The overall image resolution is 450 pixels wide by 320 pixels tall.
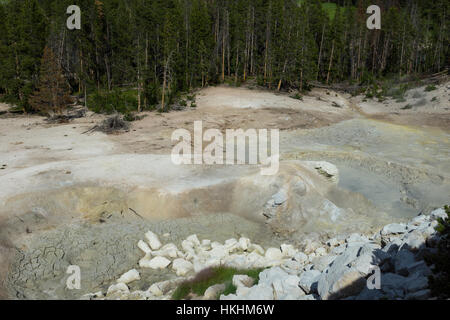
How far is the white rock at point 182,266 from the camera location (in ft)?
36.6

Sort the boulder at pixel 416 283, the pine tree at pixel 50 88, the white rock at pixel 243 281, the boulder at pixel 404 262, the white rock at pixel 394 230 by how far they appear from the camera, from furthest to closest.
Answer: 1. the pine tree at pixel 50 88
2. the white rock at pixel 394 230
3. the white rock at pixel 243 281
4. the boulder at pixel 404 262
5. the boulder at pixel 416 283

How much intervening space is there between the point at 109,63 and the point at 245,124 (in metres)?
28.5

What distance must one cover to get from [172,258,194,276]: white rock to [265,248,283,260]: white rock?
2.67 m

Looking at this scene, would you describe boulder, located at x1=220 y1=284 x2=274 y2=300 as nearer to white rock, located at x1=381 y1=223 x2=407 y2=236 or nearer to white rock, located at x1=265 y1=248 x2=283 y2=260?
white rock, located at x1=265 y1=248 x2=283 y2=260

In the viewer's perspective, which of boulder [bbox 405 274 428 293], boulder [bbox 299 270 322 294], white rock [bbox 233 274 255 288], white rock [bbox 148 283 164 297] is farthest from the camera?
white rock [bbox 148 283 164 297]

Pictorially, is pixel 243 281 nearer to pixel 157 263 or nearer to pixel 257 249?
pixel 257 249

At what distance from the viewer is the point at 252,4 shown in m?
52.1

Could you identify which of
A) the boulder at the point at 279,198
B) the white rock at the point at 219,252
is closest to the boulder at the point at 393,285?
the white rock at the point at 219,252

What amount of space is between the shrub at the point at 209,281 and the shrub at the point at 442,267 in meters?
4.50

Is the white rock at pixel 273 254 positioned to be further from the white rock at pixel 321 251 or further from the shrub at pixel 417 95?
the shrub at pixel 417 95

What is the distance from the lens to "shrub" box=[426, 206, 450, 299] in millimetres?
5918

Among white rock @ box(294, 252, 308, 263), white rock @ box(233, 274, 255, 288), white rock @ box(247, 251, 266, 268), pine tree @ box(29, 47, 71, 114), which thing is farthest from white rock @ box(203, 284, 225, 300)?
pine tree @ box(29, 47, 71, 114)

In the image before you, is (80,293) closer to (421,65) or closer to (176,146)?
(176,146)

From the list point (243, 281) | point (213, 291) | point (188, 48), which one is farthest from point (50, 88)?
point (243, 281)
